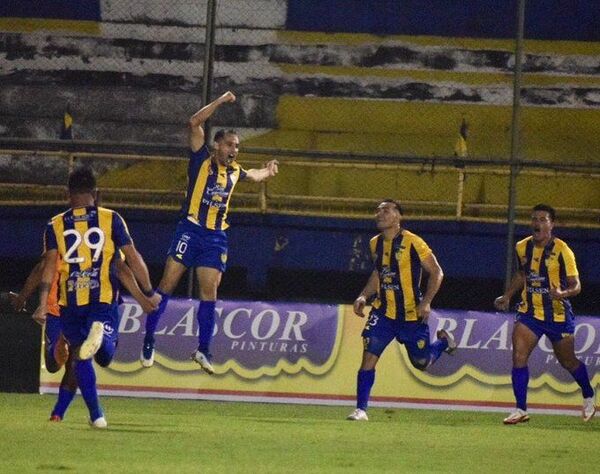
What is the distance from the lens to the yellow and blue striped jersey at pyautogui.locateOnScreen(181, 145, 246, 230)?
13.7 metres

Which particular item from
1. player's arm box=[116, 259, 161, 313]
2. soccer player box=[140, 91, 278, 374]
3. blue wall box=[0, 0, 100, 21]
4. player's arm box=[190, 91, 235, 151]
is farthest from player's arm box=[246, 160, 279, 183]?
blue wall box=[0, 0, 100, 21]

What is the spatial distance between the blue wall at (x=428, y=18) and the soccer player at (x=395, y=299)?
9378 millimetres

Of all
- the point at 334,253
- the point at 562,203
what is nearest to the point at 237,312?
the point at 334,253

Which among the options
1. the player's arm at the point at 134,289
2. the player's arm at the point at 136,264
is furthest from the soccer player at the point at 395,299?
the player's arm at the point at 136,264

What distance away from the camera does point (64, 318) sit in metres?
10.5

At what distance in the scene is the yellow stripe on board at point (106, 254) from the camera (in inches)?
403

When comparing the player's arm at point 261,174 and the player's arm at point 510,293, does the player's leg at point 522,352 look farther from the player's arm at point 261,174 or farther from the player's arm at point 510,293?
the player's arm at point 261,174

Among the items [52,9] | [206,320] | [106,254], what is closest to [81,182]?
[106,254]

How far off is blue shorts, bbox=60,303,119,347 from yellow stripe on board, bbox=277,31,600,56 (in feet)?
41.0

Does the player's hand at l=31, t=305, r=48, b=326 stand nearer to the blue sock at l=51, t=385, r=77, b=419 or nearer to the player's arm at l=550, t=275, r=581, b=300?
the blue sock at l=51, t=385, r=77, b=419

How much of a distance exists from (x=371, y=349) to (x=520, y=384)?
1.47 m

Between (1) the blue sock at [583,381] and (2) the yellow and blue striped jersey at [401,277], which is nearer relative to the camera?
(2) the yellow and blue striped jersey at [401,277]

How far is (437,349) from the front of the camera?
1379cm

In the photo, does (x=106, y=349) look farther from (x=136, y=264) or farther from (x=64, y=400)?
(x=64, y=400)
